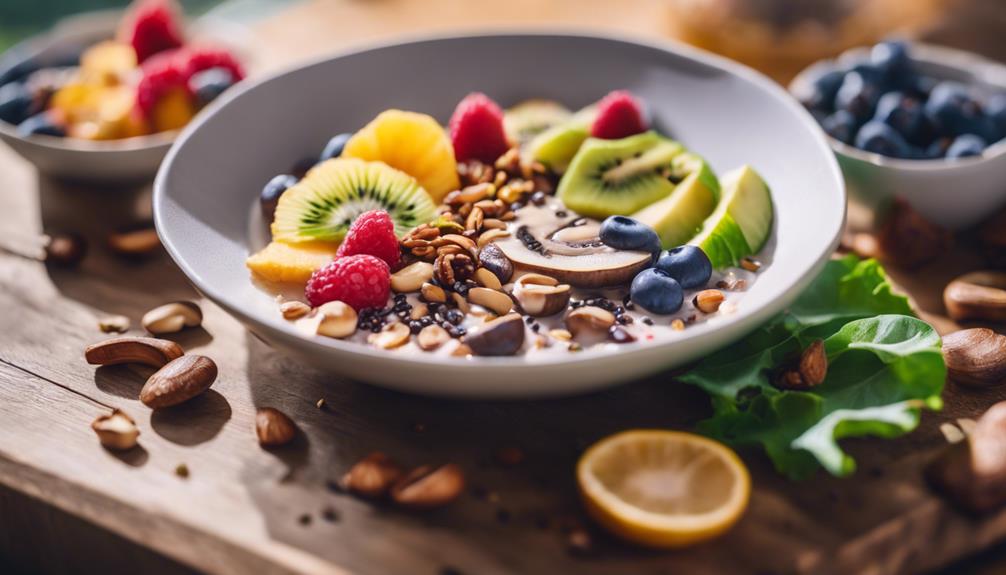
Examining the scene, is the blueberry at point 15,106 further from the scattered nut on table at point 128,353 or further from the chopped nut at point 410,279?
the chopped nut at point 410,279

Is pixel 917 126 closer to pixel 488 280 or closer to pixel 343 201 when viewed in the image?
pixel 488 280

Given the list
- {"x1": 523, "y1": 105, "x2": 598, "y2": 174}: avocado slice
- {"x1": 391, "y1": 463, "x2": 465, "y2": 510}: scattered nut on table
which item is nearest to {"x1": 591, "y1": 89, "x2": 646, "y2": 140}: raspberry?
{"x1": 523, "y1": 105, "x2": 598, "y2": 174}: avocado slice

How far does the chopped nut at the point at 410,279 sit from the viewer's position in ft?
4.44

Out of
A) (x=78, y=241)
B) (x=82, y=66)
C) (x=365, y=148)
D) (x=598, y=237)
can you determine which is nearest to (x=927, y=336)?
(x=598, y=237)

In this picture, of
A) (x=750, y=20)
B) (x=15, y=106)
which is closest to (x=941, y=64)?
(x=750, y=20)

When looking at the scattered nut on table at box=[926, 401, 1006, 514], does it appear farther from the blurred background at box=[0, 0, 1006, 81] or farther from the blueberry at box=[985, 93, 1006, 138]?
the blurred background at box=[0, 0, 1006, 81]

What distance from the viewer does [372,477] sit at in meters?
1.12

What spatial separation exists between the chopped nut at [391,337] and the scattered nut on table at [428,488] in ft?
0.60

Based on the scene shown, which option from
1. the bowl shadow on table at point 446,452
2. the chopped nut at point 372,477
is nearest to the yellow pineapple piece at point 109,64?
the bowl shadow on table at point 446,452

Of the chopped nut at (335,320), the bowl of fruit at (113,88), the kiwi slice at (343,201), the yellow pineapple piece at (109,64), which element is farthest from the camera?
the yellow pineapple piece at (109,64)

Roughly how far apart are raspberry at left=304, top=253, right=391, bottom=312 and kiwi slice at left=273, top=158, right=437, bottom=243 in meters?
0.14

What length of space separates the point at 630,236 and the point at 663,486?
1.44ft

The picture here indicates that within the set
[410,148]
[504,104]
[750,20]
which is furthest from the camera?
[750,20]

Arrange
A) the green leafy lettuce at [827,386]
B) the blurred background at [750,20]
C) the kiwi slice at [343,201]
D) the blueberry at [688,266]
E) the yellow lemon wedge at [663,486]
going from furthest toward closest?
the blurred background at [750,20] → the kiwi slice at [343,201] → the blueberry at [688,266] → the green leafy lettuce at [827,386] → the yellow lemon wedge at [663,486]
